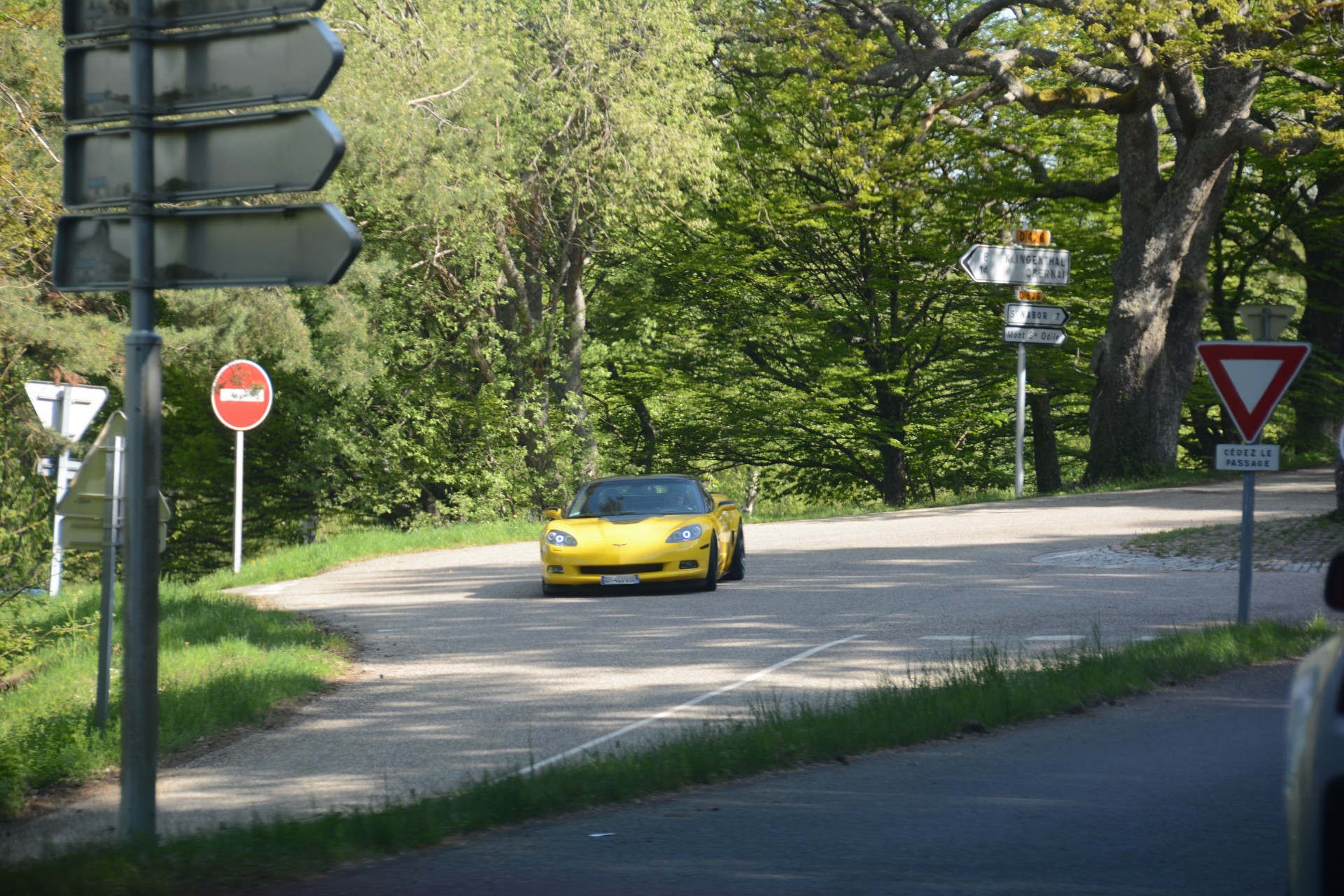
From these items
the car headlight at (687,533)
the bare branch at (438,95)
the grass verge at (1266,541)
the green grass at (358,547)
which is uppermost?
the bare branch at (438,95)

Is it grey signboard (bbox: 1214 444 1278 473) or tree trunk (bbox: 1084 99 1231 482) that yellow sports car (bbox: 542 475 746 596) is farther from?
tree trunk (bbox: 1084 99 1231 482)

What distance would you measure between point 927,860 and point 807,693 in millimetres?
4068

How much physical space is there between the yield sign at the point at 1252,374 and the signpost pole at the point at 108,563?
7.69 metres

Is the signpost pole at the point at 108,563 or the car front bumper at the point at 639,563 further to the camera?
the car front bumper at the point at 639,563

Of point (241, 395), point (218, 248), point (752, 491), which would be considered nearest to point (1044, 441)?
point (752, 491)

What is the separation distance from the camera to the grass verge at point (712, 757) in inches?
188

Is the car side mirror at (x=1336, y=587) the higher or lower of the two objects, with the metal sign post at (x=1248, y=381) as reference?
lower

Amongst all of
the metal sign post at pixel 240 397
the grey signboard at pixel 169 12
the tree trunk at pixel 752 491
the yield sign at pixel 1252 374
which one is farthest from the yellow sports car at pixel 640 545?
the tree trunk at pixel 752 491

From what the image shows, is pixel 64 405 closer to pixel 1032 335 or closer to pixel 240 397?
pixel 240 397

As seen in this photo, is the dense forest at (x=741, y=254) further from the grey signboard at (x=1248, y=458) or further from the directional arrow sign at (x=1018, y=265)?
the grey signboard at (x=1248, y=458)

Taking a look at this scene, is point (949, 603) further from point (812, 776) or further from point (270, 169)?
point (270, 169)

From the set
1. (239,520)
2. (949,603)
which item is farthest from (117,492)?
(239,520)

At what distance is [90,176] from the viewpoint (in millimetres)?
5352

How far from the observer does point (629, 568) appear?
14.9 metres
